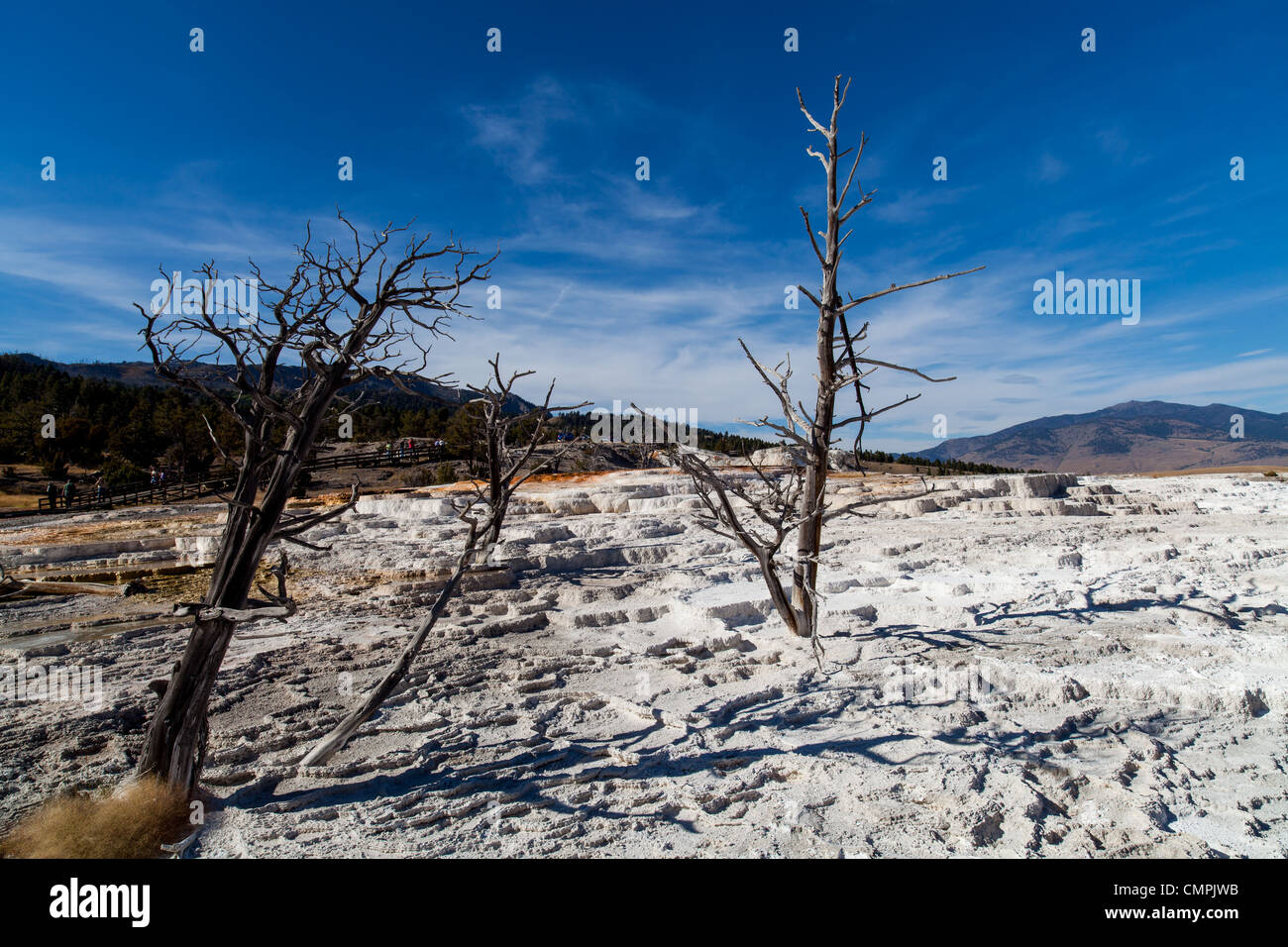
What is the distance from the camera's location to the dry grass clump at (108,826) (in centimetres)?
321

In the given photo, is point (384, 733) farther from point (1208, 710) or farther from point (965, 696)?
point (1208, 710)

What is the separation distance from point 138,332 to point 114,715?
11.1 feet

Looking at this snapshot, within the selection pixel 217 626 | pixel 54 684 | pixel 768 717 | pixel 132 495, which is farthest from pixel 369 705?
pixel 132 495

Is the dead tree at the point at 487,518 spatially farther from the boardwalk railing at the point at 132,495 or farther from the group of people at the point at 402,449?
the group of people at the point at 402,449

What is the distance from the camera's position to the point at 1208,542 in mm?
8797

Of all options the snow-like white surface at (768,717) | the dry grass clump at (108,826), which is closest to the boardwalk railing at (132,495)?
the snow-like white surface at (768,717)
